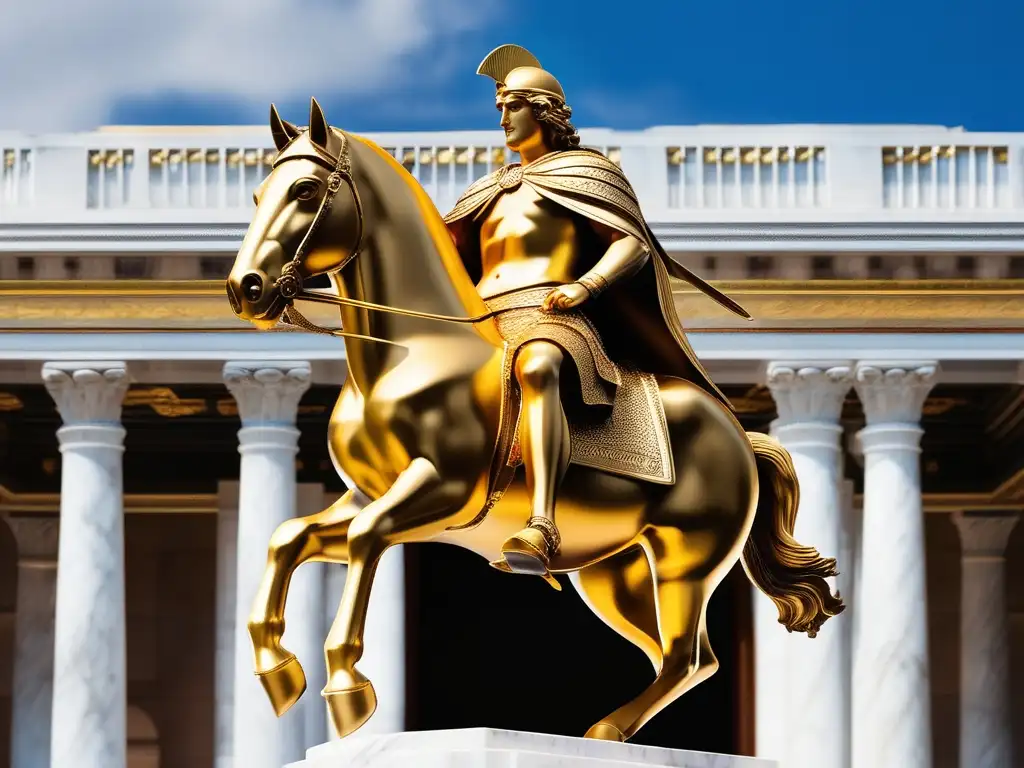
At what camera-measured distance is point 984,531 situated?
135ft

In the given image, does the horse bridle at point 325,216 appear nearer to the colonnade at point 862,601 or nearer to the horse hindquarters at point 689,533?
the horse hindquarters at point 689,533

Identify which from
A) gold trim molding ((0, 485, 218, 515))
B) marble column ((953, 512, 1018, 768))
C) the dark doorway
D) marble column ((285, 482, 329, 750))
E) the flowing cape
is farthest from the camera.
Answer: gold trim molding ((0, 485, 218, 515))

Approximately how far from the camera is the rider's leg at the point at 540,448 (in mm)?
10383

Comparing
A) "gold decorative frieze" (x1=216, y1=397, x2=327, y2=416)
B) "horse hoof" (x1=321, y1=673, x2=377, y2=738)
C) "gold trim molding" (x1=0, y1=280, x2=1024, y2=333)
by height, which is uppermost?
"gold trim molding" (x1=0, y1=280, x2=1024, y2=333)

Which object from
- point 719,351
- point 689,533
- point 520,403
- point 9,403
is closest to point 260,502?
point 719,351

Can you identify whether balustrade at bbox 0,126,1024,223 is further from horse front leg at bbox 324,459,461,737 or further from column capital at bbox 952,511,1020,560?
horse front leg at bbox 324,459,461,737

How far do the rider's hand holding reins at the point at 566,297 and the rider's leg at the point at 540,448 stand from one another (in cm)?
30

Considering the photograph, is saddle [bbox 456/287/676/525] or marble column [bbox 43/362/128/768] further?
marble column [bbox 43/362/128/768]

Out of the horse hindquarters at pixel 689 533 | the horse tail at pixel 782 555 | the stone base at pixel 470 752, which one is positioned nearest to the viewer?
the stone base at pixel 470 752

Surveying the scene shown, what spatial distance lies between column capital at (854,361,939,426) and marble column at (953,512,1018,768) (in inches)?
287

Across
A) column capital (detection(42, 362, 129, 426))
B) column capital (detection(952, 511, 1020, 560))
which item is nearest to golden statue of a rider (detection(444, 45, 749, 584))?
column capital (detection(42, 362, 129, 426))

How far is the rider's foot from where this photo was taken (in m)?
10.3

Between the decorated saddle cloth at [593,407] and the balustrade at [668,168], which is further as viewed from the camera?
the balustrade at [668,168]

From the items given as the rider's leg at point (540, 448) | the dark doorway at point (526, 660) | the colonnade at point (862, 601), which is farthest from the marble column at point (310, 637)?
the rider's leg at point (540, 448)
